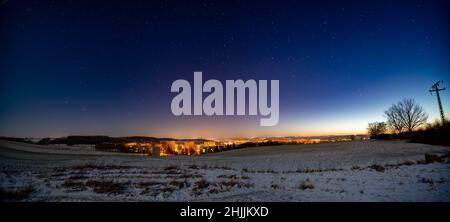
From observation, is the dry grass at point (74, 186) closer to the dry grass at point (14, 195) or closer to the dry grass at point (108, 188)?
the dry grass at point (108, 188)

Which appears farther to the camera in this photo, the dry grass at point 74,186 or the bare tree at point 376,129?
the bare tree at point 376,129

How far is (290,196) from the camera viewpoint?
6.75 m

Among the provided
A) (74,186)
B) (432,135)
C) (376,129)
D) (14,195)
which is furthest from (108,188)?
(376,129)

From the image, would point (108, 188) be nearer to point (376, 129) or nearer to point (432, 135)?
point (432, 135)

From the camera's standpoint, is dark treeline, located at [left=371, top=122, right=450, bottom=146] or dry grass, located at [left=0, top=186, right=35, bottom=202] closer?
dry grass, located at [left=0, top=186, right=35, bottom=202]

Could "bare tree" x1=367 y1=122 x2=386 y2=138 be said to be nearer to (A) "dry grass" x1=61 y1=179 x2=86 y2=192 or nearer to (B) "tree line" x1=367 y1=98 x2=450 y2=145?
(B) "tree line" x1=367 y1=98 x2=450 y2=145

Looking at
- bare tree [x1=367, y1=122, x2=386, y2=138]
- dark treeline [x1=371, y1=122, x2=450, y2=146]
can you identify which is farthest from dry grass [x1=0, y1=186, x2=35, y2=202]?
bare tree [x1=367, y1=122, x2=386, y2=138]

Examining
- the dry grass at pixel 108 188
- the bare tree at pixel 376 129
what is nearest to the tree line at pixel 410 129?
the bare tree at pixel 376 129

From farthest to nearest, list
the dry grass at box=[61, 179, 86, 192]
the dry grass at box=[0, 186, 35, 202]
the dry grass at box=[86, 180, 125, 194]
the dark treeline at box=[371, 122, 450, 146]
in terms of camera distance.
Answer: the dark treeline at box=[371, 122, 450, 146], the dry grass at box=[61, 179, 86, 192], the dry grass at box=[86, 180, 125, 194], the dry grass at box=[0, 186, 35, 202]
